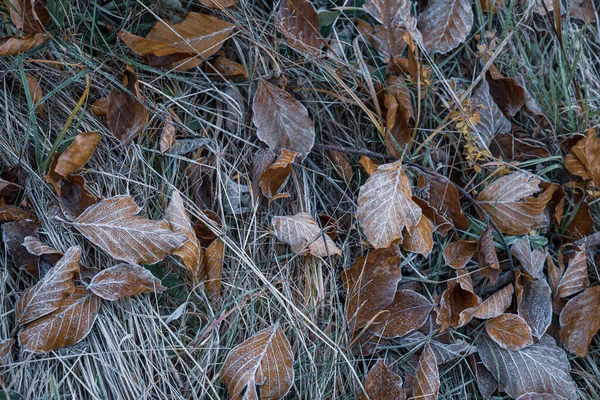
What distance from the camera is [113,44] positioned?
1.41 metres

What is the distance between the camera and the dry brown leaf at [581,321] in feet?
4.34

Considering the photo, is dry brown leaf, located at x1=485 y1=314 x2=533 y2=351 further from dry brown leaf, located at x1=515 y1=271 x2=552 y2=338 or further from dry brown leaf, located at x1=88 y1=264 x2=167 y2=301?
dry brown leaf, located at x1=88 y1=264 x2=167 y2=301

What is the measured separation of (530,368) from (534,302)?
16cm

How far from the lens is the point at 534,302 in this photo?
1.35 meters

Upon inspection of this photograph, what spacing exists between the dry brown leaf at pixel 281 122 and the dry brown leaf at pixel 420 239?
318mm

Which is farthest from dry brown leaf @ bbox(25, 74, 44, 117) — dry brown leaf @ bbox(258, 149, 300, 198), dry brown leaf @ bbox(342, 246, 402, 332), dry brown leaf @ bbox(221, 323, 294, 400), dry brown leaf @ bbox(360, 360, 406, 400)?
dry brown leaf @ bbox(360, 360, 406, 400)

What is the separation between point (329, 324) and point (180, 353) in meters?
0.34

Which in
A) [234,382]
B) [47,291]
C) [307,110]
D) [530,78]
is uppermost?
[530,78]

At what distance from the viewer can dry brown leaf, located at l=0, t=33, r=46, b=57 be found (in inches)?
49.6

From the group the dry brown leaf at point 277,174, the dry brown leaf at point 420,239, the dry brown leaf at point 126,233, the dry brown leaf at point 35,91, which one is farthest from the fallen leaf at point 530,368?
the dry brown leaf at point 35,91

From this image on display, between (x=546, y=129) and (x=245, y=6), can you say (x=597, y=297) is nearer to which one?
(x=546, y=129)

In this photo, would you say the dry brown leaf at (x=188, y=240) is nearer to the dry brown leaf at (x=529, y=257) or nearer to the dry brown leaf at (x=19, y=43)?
the dry brown leaf at (x=19, y=43)

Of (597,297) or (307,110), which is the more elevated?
(307,110)

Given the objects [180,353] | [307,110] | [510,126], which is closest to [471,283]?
[510,126]
